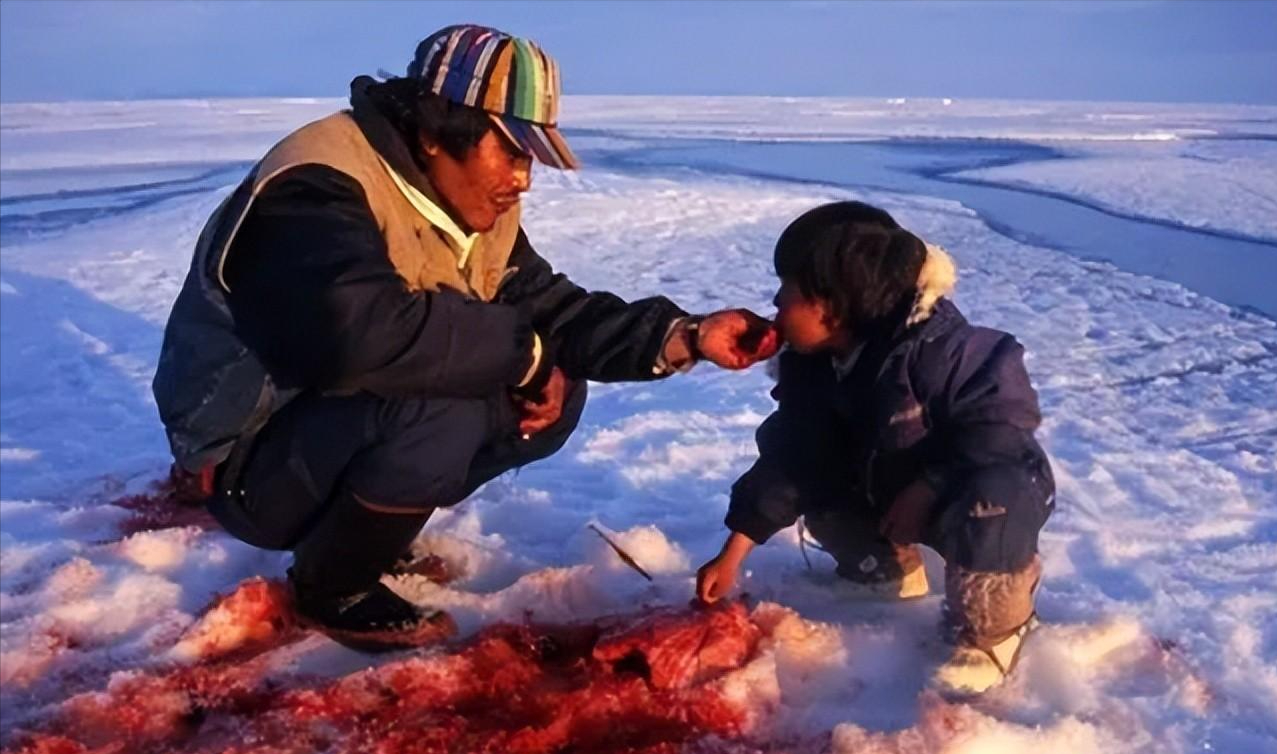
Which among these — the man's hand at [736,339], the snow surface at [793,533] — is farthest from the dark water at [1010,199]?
the man's hand at [736,339]

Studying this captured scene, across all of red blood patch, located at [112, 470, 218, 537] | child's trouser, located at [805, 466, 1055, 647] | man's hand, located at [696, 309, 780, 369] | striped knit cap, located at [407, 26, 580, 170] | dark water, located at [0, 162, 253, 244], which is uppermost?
striped knit cap, located at [407, 26, 580, 170]

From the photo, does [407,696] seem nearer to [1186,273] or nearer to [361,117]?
[361,117]

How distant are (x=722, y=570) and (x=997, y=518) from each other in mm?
559

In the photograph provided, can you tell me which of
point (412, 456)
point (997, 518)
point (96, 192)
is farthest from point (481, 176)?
point (96, 192)

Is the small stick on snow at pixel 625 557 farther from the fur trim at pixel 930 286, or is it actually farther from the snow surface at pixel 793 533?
the fur trim at pixel 930 286

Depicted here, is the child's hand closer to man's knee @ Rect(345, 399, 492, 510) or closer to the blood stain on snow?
the blood stain on snow

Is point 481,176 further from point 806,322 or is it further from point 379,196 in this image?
point 806,322

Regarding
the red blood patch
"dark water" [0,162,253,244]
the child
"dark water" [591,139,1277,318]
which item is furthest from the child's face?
"dark water" [0,162,253,244]

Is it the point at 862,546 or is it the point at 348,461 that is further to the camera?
the point at 862,546

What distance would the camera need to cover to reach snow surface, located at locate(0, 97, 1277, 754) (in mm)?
2195

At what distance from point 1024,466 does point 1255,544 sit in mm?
1032

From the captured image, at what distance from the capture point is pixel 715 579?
8.04ft

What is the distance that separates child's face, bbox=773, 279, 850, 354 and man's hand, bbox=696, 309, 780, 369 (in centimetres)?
3

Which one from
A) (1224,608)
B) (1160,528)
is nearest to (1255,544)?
(1160,528)
